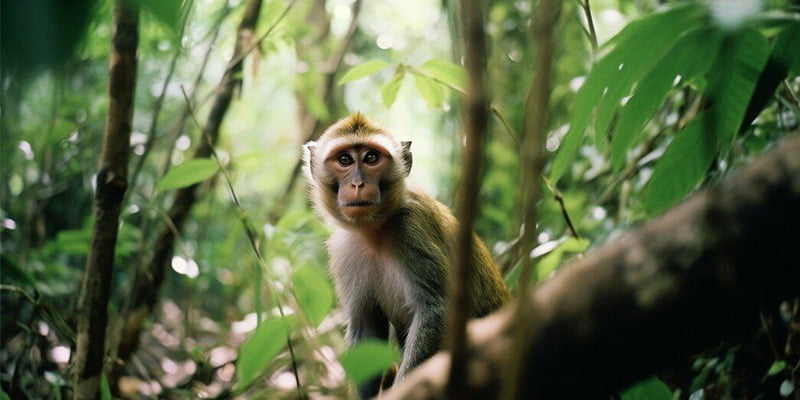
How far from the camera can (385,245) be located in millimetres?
3920

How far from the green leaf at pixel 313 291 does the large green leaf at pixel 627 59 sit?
0.83 m

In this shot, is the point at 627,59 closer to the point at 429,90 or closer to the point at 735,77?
the point at 735,77

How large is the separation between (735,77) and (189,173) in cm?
214

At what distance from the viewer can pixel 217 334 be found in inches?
271

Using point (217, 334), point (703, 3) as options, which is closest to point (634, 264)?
point (703, 3)

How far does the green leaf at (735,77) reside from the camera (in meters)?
1.51

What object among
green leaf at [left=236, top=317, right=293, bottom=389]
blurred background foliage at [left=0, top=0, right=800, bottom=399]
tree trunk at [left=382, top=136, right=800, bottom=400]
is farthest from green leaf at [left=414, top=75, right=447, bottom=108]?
tree trunk at [left=382, top=136, right=800, bottom=400]

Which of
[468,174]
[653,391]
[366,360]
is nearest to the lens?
[468,174]

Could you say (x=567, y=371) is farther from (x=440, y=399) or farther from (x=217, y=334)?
(x=217, y=334)

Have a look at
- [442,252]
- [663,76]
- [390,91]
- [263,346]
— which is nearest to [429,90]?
[390,91]

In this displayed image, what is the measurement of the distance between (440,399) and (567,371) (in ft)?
0.75

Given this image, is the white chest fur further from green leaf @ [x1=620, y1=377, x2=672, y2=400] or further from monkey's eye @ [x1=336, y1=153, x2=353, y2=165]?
green leaf @ [x1=620, y1=377, x2=672, y2=400]

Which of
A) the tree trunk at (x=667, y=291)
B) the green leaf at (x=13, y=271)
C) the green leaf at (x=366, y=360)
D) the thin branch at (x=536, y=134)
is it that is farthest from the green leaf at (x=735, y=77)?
the green leaf at (x=13, y=271)

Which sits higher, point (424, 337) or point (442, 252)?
point (442, 252)
